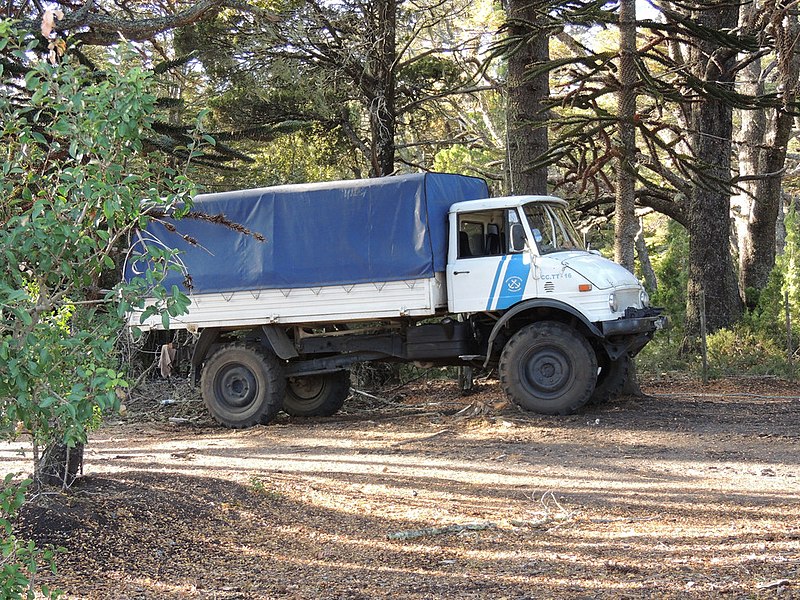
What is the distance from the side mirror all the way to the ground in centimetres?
214

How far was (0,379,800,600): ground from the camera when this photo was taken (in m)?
5.62

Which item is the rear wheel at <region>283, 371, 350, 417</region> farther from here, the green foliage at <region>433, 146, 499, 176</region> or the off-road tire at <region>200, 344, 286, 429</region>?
the green foliage at <region>433, 146, 499, 176</region>

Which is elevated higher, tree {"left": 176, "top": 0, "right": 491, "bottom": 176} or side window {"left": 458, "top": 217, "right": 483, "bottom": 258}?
tree {"left": 176, "top": 0, "right": 491, "bottom": 176}

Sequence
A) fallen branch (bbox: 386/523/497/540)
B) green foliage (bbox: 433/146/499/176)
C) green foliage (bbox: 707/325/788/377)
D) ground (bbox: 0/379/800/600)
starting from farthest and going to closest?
green foliage (bbox: 433/146/499/176) → green foliage (bbox: 707/325/788/377) → fallen branch (bbox: 386/523/497/540) → ground (bbox: 0/379/800/600)

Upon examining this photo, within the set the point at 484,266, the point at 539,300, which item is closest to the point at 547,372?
the point at 539,300

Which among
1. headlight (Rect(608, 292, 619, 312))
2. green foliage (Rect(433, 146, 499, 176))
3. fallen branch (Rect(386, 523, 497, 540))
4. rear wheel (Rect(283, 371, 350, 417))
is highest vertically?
green foliage (Rect(433, 146, 499, 176))

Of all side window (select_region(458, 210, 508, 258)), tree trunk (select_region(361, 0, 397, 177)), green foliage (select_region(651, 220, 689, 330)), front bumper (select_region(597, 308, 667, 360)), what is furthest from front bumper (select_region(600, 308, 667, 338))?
green foliage (select_region(651, 220, 689, 330))

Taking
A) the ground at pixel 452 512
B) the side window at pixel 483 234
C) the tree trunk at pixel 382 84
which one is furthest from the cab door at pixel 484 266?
the tree trunk at pixel 382 84

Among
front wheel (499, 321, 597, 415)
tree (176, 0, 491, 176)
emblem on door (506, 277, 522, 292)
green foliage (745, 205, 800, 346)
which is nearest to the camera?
front wheel (499, 321, 597, 415)

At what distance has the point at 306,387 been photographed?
14375mm

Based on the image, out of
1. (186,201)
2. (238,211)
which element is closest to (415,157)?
(238,211)

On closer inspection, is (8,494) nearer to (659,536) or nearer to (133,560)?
(133,560)

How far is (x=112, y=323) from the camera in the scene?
382cm

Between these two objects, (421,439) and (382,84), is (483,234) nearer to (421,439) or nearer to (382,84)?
(421,439)
